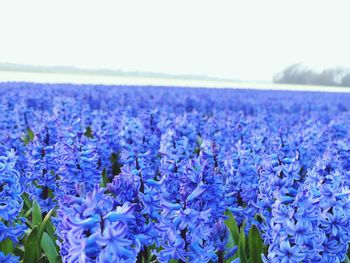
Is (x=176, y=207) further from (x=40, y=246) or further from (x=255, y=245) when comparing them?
(x=40, y=246)

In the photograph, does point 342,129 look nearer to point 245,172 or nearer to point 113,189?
point 245,172

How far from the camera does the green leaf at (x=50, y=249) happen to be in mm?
3044

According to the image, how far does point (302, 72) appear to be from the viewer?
6919cm

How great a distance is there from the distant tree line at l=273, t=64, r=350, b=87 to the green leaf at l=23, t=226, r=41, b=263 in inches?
2548

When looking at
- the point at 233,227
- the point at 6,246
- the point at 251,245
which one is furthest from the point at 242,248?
the point at 6,246

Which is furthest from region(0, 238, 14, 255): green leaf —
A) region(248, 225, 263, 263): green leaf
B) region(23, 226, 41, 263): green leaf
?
region(248, 225, 263, 263): green leaf

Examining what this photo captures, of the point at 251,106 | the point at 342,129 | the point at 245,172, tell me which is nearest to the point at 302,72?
the point at 251,106

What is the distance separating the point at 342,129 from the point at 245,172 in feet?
15.2

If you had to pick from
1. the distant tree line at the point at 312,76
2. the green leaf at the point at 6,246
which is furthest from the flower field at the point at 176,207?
the distant tree line at the point at 312,76

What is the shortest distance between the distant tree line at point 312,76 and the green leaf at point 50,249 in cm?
6476

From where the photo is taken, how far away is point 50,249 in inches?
122

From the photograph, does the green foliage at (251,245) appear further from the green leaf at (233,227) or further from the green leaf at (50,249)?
the green leaf at (50,249)

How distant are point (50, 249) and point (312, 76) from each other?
2649 inches

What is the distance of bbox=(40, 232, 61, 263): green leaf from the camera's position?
3044 mm
